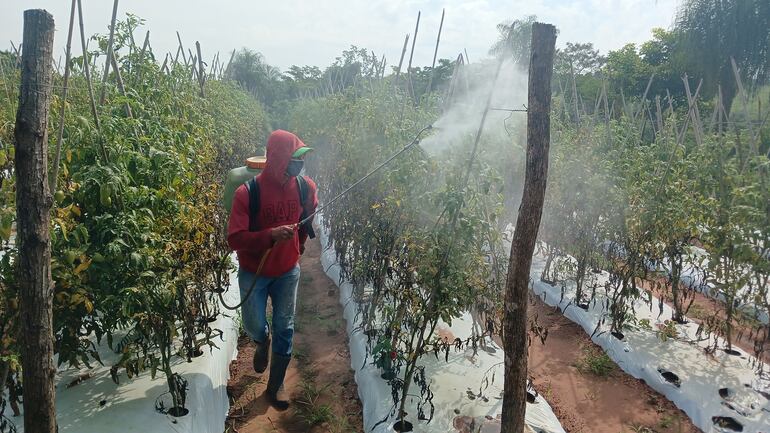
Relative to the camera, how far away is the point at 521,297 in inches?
100

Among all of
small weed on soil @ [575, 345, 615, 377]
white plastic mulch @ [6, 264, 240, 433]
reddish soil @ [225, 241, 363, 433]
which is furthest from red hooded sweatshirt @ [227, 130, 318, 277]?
small weed on soil @ [575, 345, 615, 377]

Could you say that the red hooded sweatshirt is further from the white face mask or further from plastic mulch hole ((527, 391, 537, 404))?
plastic mulch hole ((527, 391, 537, 404))

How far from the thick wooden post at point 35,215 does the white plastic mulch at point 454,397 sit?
1928 millimetres

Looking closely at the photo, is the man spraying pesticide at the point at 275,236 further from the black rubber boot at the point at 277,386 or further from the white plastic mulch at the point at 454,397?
the white plastic mulch at the point at 454,397

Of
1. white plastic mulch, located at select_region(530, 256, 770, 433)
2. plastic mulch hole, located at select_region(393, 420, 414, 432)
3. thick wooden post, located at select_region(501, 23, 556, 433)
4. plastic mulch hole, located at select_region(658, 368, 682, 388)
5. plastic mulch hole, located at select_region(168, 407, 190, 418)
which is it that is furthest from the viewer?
plastic mulch hole, located at select_region(658, 368, 682, 388)

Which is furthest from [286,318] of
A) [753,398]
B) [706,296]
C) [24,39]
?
[706,296]

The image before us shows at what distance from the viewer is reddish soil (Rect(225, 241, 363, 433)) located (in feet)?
11.0

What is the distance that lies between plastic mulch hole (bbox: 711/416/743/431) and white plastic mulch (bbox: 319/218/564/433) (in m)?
1.17

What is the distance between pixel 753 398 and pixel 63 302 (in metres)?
4.44

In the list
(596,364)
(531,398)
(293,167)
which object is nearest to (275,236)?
(293,167)

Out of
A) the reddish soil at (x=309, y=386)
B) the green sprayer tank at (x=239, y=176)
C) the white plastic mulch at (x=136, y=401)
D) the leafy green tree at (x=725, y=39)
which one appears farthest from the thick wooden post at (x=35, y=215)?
the leafy green tree at (x=725, y=39)

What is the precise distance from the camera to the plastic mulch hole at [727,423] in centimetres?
340

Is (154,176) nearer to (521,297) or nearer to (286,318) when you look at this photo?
(286,318)

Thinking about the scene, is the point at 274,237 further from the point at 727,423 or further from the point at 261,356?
the point at 727,423
